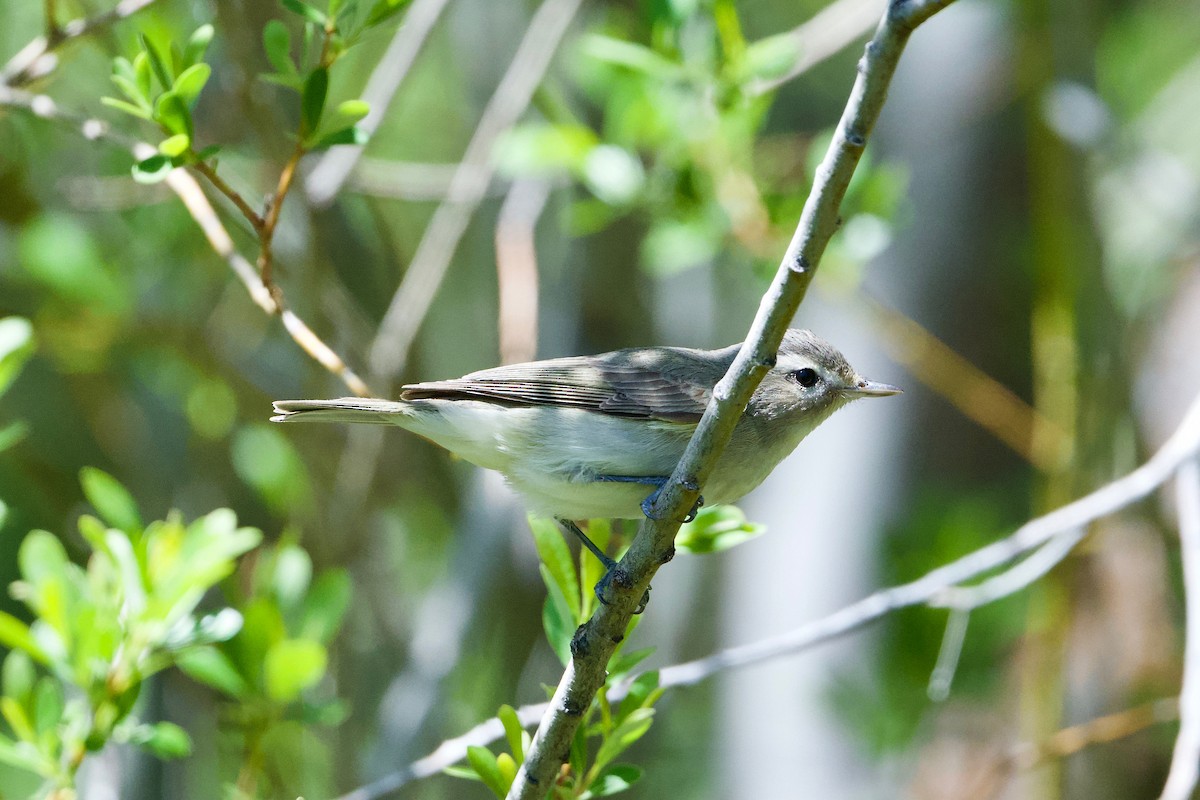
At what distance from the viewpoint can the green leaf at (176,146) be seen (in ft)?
7.39

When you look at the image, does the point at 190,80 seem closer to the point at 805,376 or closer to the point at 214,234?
the point at 214,234

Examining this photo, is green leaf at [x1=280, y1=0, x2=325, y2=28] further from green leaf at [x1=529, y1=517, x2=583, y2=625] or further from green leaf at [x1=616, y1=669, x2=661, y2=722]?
green leaf at [x1=616, y1=669, x2=661, y2=722]

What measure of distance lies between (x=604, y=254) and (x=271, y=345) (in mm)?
1710

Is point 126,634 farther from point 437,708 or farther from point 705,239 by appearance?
point 705,239

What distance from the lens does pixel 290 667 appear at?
2.82 metres

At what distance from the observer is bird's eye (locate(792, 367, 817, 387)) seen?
10.5 ft

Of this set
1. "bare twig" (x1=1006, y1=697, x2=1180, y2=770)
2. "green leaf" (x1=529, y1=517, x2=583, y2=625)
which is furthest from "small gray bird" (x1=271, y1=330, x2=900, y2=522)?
"bare twig" (x1=1006, y1=697, x2=1180, y2=770)

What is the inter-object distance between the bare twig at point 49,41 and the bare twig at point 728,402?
6.65ft

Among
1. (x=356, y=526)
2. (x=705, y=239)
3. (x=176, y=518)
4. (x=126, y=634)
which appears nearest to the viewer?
(x=126, y=634)

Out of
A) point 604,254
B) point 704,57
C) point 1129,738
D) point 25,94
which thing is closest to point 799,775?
point 1129,738

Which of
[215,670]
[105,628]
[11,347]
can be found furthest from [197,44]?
[215,670]

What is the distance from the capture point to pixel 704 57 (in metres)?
3.72

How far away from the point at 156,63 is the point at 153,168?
242 millimetres

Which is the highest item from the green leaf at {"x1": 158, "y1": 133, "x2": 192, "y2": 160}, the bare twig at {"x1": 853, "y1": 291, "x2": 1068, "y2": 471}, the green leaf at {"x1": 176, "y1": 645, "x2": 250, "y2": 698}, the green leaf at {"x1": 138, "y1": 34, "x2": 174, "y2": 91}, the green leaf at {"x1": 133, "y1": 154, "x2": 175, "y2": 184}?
the bare twig at {"x1": 853, "y1": 291, "x2": 1068, "y2": 471}
